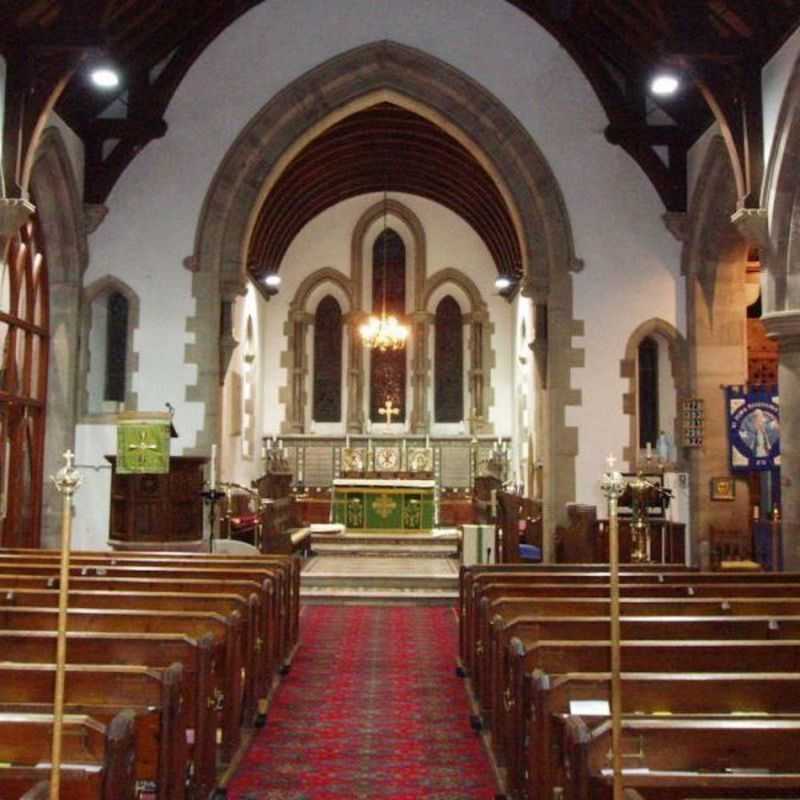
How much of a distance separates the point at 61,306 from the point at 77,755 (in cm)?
857

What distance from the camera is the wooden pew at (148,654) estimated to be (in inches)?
128

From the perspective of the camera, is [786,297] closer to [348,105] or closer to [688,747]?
[348,105]

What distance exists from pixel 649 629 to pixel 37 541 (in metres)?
7.39

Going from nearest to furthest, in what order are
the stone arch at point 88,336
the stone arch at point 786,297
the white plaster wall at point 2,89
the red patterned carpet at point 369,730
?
the red patterned carpet at point 369,730, the stone arch at point 786,297, the white plaster wall at point 2,89, the stone arch at point 88,336

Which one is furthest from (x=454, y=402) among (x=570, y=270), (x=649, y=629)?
(x=649, y=629)

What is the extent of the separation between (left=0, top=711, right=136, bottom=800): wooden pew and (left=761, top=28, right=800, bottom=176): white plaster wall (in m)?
6.95

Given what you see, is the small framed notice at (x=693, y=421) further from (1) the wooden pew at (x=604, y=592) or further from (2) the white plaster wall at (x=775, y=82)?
(1) the wooden pew at (x=604, y=592)

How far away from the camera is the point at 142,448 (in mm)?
8430

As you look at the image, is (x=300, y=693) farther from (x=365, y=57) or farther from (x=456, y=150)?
(x=456, y=150)

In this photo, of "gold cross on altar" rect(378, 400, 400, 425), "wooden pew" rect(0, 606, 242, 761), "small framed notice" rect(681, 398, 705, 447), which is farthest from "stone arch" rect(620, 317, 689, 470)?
"gold cross on altar" rect(378, 400, 400, 425)

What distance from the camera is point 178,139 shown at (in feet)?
34.3

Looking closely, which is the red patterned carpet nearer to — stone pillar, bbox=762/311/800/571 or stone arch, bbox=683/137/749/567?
stone pillar, bbox=762/311/800/571

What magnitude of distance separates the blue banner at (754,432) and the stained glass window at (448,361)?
8243 millimetres

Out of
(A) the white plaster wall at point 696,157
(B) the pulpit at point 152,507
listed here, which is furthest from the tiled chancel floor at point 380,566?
(A) the white plaster wall at point 696,157
